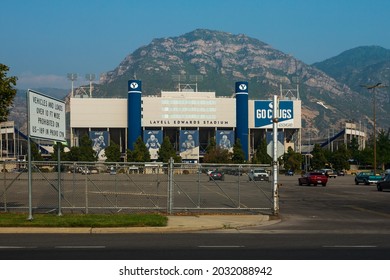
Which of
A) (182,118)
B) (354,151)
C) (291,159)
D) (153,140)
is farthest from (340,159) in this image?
(153,140)

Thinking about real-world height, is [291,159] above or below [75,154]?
below

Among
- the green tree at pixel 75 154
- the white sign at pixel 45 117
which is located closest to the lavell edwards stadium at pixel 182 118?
the green tree at pixel 75 154

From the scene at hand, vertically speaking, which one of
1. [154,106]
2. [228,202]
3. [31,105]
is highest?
[154,106]

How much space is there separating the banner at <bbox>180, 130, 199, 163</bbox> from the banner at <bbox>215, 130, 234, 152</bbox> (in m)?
4.64

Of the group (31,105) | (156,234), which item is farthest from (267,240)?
(31,105)

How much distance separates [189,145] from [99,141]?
60.7 ft

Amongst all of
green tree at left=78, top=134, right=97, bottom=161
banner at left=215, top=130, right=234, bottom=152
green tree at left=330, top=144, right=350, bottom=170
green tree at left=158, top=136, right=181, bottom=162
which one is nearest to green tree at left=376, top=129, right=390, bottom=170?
green tree at left=330, top=144, right=350, bottom=170

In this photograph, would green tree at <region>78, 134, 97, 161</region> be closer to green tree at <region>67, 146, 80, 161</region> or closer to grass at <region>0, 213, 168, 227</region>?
green tree at <region>67, 146, 80, 161</region>

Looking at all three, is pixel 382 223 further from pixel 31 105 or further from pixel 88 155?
pixel 88 155

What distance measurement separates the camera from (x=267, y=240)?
54.7 ft

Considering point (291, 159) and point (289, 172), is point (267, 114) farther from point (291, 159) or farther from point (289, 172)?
point (289, 172)

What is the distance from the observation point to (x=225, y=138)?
418 feet

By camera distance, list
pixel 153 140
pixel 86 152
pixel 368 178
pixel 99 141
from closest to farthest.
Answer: pixel 368 178
pixel 86 152
pixel 99 141
pixel 153 140

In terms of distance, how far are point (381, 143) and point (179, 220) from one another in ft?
297
